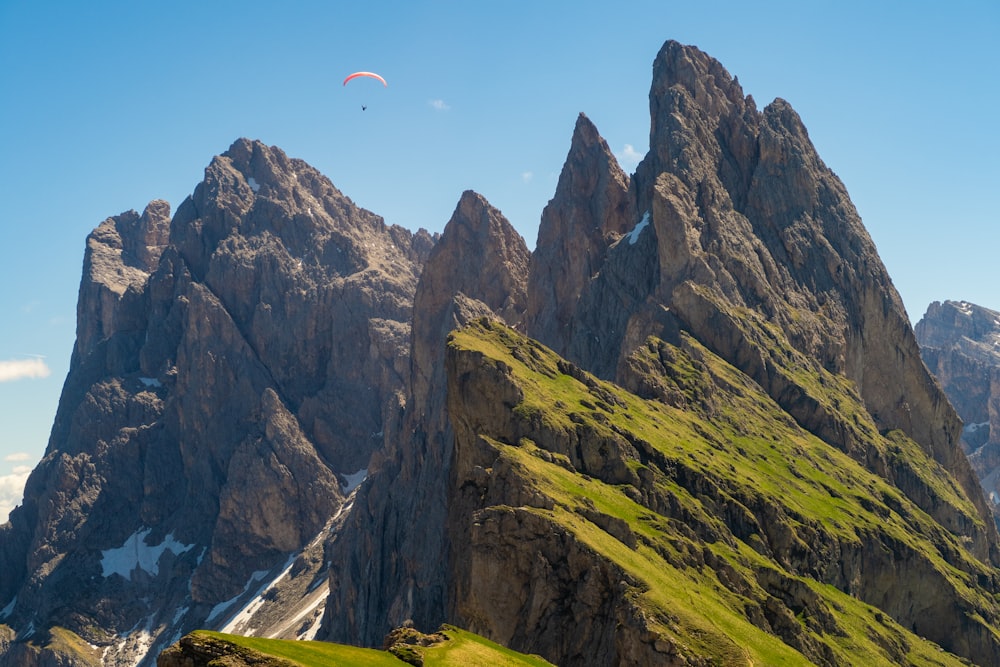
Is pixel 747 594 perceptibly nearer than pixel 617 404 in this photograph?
Yes

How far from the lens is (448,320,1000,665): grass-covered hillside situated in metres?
126

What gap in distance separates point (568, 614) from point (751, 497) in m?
61.9

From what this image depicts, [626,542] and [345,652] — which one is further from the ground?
[626,542]

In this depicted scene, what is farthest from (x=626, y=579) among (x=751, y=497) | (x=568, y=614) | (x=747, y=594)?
(x=751, y=497)

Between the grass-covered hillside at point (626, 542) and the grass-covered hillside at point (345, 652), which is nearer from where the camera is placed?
the grass-covered hillside at point (345, 652)

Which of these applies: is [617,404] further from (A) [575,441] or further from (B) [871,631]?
(B) [871,631]

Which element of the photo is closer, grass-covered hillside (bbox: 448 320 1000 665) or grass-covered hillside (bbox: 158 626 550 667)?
grass-covered hillside (bbox: 158 626 550 667)

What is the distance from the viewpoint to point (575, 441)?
528ft

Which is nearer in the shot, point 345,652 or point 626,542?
point 345,652

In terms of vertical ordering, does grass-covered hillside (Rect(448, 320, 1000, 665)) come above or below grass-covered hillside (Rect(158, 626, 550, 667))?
above

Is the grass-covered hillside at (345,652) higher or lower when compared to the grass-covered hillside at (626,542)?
lower

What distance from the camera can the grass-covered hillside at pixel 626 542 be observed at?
4975 inches

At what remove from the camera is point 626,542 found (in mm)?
140000

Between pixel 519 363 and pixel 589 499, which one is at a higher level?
pixel 519 363
